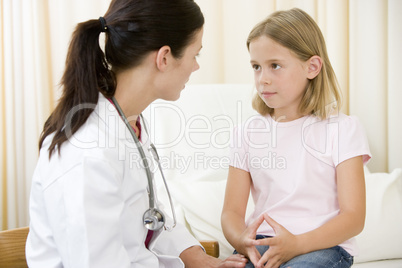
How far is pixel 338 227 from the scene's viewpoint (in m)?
1.10

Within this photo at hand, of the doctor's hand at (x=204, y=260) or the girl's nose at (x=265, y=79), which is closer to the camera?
the doctor's hand at (x=204, y=260)

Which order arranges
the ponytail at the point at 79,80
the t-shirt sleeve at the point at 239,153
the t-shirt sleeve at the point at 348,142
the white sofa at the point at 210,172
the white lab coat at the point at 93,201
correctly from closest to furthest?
the white lab coat at the point at 93,201 → the ponytail at the point at 79,80 → the t-shirt sleeve at the point at 348,142 → the t-shirt sleeve at the point at 239,153 → the white sofa at the point at 210,172

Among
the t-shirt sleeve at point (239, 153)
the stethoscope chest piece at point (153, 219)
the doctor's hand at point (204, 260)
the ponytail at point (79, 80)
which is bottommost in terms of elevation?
the doctor's hand at point (204, 260)

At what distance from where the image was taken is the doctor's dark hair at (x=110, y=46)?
0.96 meters

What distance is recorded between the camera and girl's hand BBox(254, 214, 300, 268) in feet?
3.45

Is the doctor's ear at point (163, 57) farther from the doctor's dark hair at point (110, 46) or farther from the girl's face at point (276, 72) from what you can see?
the girl's face at point (276, 72)

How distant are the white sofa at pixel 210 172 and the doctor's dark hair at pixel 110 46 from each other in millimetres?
643

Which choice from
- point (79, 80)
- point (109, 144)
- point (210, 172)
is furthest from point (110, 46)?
point (210, 172)

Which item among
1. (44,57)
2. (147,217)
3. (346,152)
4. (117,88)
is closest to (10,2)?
(44,57)

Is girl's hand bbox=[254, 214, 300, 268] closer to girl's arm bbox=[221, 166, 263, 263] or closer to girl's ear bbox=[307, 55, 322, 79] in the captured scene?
girl's arm bbox=[221, 166, 263, 263]

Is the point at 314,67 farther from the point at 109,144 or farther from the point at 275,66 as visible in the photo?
the point at 109,144

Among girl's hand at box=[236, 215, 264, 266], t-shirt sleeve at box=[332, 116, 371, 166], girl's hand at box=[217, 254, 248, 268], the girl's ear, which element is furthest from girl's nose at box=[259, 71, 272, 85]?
girl's hand at box=[217, 254, 248, 268]

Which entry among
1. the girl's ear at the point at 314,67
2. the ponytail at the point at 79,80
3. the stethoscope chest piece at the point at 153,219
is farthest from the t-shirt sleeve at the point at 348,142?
the ponytail at the point at 79,80

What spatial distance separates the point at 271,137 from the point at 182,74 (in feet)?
1.14
